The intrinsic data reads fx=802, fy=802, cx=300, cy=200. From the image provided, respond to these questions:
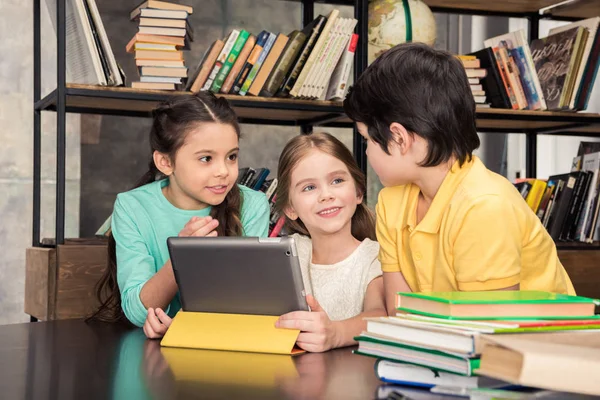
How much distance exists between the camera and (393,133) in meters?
1.39

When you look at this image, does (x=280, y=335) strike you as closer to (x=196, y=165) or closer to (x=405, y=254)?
(x=405, y=254)

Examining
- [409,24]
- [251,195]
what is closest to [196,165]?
[251,195]

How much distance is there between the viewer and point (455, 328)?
0.75 m

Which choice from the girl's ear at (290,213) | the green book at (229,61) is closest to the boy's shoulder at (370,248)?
the girl's ear at (290,213)

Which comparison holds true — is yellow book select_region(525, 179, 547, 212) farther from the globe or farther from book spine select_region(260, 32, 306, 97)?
book spine select_region(260, 32, 306, 97)

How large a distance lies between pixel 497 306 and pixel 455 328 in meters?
0.07

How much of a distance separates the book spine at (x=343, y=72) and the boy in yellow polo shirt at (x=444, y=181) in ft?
4.04

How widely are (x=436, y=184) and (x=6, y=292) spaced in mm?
2270

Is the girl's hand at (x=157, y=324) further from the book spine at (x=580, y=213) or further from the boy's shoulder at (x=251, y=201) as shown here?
the book spine at (x=580, y=213)

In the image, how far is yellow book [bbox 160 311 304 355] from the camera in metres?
1.16

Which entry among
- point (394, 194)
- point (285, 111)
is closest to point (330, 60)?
point (285, 111)

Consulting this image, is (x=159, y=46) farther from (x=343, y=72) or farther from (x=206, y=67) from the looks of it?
(x=343, y=72)

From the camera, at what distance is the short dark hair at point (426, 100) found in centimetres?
136

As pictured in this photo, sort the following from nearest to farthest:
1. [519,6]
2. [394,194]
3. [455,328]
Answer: [455,328] < [394,194] < [519,6]
